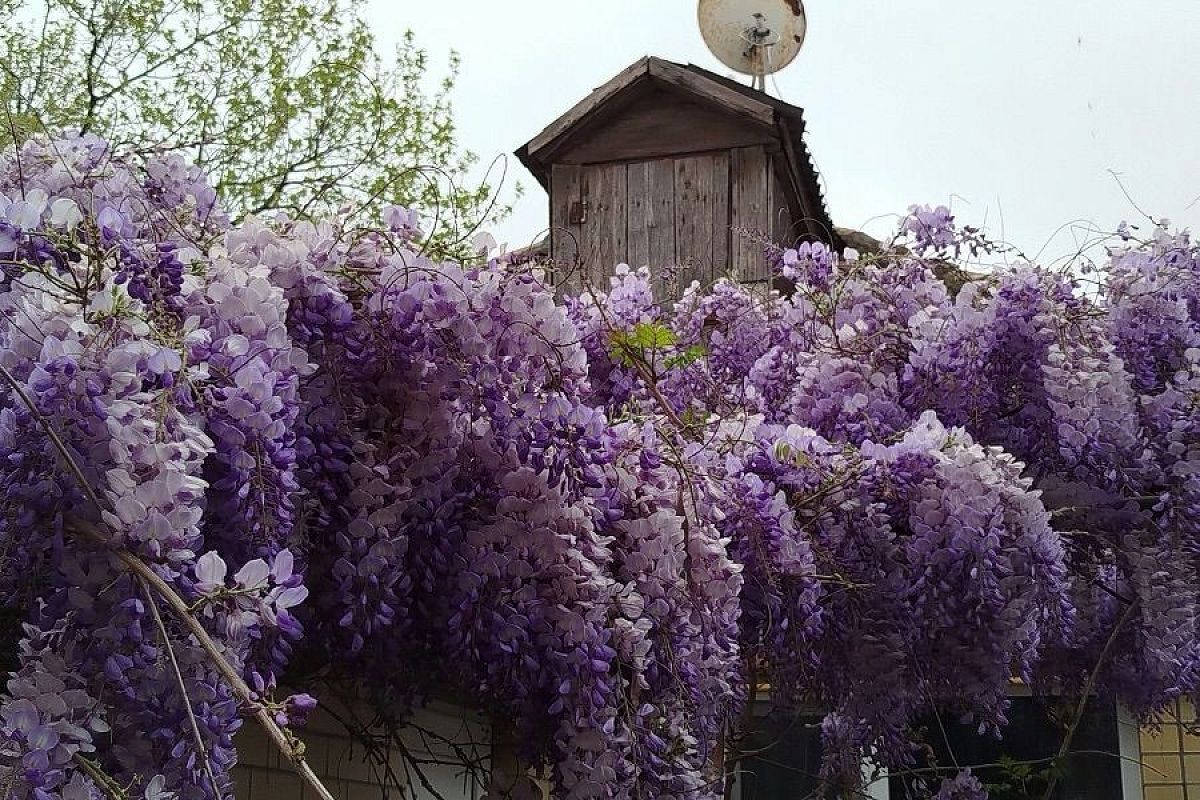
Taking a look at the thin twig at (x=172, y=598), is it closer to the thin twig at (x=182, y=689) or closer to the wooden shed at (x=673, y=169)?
the thin twig at (x=182, y=689)

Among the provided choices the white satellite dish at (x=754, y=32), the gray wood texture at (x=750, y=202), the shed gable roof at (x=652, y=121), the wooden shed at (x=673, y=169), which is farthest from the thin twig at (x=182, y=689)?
the shed gable roof at (x=652, y=121)

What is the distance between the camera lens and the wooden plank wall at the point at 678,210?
7906 mm

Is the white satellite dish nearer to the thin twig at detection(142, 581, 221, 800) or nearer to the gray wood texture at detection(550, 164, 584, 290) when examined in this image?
the gray wood texture at detection(550, 164, 584, 290)

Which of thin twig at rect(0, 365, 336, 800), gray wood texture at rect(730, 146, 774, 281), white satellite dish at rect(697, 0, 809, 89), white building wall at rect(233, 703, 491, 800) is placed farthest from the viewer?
gray wood texture at rect(730, 146, 774, 281)

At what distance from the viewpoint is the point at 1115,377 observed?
345 centimetres

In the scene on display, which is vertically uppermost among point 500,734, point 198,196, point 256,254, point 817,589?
point 198,196

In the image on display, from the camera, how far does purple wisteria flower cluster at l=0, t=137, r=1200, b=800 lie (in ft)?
5.50

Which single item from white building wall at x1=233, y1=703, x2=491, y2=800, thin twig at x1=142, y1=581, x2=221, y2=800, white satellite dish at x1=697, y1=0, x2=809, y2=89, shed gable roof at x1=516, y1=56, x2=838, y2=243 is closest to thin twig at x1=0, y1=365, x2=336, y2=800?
thin twig at x1=142, y1=581, x2=221, y2=800

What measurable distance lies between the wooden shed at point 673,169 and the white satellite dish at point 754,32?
0.52 feet

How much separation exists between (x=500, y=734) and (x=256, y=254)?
3.75 ft

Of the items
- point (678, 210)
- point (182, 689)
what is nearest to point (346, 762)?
point (182, 689)

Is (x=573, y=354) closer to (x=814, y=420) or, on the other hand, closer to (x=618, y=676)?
(x=618, y=676)

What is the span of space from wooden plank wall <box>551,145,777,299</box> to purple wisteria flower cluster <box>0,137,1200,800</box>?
363cm

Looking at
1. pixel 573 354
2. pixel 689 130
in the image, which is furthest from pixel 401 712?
pixel 689 130
